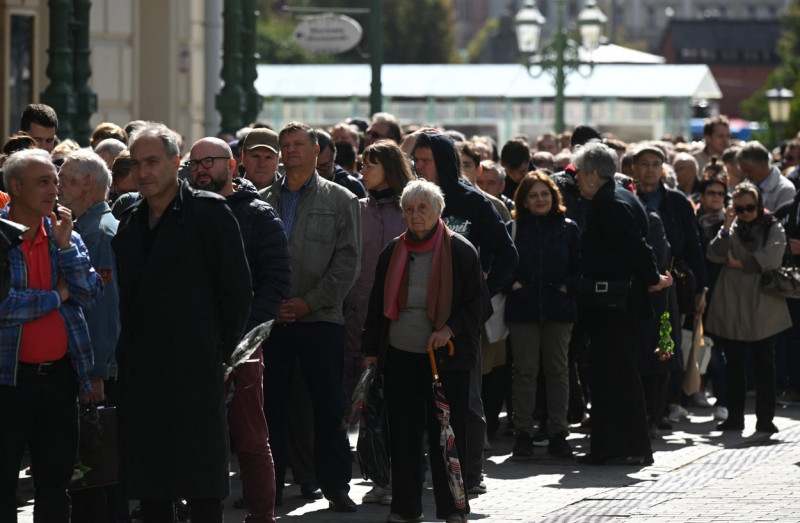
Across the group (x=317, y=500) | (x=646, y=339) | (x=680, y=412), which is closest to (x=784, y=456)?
(x=646, y=339)

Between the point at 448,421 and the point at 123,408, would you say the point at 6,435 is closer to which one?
the point at 123,408

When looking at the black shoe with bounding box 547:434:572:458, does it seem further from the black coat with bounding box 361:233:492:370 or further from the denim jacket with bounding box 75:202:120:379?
the denim jacket with bounding box 75:202:120:379

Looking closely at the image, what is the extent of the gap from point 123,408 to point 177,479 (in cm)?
37

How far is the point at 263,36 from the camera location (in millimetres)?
97375

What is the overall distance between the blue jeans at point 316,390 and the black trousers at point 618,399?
216 centimetres

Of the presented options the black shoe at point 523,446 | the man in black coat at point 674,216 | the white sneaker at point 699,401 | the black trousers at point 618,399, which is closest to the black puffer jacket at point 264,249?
the black trousers at point 618,399

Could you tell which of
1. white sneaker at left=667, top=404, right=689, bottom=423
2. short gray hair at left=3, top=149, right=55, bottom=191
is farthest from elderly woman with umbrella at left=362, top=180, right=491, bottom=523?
white sneaker at left=667, top=404, right=689, bottom=423

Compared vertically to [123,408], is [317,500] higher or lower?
lower

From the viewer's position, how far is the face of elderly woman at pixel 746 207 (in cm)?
A: 1284

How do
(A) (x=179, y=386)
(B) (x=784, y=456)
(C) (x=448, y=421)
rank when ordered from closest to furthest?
1. (A) (x=179, y=386)
2. (C) (x=448, y=421)
3. (B) (x=784, y=456)

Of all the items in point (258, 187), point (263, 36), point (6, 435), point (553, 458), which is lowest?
point (553, 458)

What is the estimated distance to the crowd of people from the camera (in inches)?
285

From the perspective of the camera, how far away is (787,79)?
83.2m

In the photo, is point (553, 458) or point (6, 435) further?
point (553, 458)
